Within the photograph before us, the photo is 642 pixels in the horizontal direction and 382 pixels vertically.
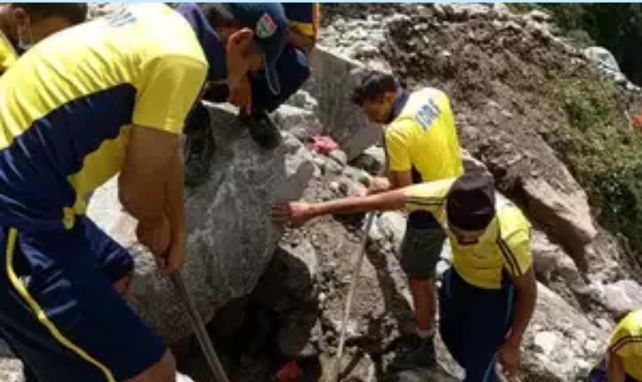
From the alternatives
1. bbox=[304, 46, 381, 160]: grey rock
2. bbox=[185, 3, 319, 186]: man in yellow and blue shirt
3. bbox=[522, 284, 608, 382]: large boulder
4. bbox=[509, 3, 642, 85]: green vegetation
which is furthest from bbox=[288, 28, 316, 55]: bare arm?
bbox=[509, 3, 642, 85]: green vegetation

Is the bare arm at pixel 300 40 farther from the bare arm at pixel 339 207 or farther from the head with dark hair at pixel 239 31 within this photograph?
the head with dark hair at pixel 239 31

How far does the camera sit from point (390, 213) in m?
6.05

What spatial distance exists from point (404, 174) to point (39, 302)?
2.45 metres

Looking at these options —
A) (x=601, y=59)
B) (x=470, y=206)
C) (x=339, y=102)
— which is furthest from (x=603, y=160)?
(x=470, y=206)

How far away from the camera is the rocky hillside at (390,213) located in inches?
190

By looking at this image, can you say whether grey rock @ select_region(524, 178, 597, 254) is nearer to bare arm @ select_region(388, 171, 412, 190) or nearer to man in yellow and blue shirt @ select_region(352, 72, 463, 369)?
man in yellow and blue shirt @ select_region(352, 72, 463, 369)

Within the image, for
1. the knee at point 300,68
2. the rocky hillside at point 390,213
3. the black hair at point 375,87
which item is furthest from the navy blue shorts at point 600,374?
the knee at point 300,68

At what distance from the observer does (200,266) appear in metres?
4.70

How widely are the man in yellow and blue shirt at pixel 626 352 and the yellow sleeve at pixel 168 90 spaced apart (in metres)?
2.41

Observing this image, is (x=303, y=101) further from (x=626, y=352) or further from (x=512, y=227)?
(x=626, y=352)

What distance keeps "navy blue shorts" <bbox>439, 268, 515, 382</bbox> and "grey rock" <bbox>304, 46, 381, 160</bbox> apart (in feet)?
6.04

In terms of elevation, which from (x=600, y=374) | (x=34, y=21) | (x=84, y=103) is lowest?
(x=600, y=374)

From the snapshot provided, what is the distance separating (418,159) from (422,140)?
0.31 feet

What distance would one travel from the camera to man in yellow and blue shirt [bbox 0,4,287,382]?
112 inches
